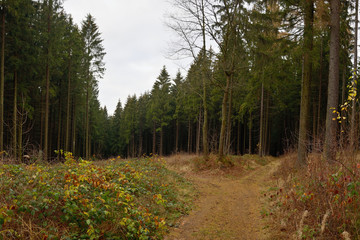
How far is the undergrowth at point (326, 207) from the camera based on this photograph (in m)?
3.54

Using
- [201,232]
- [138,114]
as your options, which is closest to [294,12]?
[201,232]

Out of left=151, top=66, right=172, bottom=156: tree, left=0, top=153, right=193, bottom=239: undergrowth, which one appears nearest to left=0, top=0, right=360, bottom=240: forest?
left=0, top=153, right=193, bottom=239: undergrowth

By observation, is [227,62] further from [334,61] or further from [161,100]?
[161,100]

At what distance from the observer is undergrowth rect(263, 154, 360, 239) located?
11.6 feet

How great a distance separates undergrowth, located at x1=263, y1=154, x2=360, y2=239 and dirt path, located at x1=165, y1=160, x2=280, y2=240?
677 mm

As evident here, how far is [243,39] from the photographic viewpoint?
13312 millimetres

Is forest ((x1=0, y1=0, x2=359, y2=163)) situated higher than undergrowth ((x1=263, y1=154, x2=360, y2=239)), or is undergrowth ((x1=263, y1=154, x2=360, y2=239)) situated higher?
forest ((x1=0, y1=0, x2=359, y2=163))

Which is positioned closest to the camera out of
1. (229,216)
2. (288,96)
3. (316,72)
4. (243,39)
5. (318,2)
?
(229,216)

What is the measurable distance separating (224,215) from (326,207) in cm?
271

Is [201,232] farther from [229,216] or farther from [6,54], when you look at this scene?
[6,54]

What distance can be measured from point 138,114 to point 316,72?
107 feet

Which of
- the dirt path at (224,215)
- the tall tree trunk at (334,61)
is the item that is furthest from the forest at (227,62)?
the dirt path at (224,215)

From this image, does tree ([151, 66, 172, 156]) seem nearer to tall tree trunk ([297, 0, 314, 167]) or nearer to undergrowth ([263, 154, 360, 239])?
tall tree trunk ([297, 0, 314, 167])

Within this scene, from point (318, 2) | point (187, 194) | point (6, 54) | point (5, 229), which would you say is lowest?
point (187, 194)
